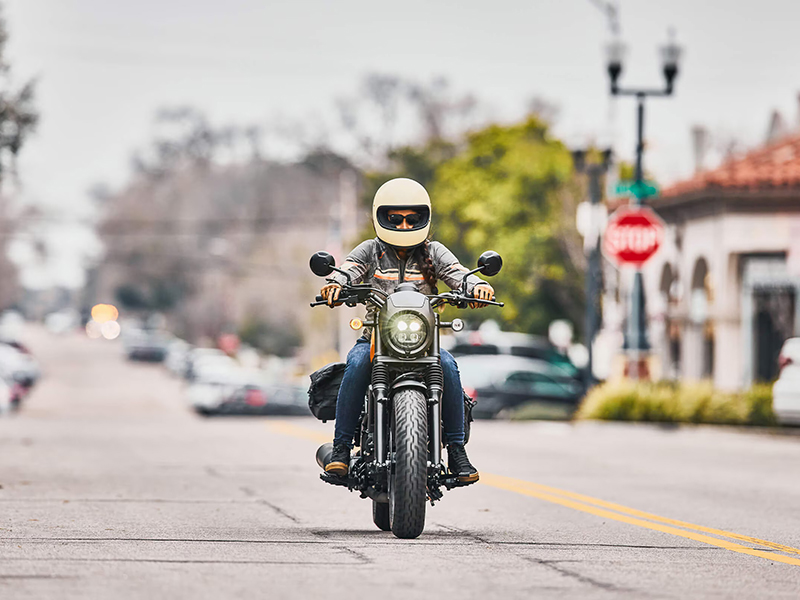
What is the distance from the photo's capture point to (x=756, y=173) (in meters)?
35.6

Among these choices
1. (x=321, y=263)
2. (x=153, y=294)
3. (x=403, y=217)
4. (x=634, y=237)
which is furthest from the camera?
(x=153, y=294)

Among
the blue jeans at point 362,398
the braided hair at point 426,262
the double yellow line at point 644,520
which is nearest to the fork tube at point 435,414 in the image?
the blue jeans at point 362,398

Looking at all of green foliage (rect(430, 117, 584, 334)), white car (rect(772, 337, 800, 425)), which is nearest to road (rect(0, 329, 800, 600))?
white car (rect(772, 337, 800, 425))

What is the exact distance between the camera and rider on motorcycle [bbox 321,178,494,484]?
9.70 meters

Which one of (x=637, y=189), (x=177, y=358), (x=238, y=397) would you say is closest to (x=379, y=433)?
(x=637, y=189)

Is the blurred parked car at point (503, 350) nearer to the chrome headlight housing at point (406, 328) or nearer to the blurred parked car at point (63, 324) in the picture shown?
the chrome headlight housing at point (406, 328)

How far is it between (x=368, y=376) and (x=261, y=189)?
98.9 metres

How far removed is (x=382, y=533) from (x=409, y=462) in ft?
3.53

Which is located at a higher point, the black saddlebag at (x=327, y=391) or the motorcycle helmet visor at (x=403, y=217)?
the motorcycle helmet visor at (x=403, y=217)

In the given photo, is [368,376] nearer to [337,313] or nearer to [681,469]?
[681,469]

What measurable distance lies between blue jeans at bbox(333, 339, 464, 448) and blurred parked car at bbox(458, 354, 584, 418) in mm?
24403

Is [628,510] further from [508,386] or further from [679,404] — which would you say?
[508,386]

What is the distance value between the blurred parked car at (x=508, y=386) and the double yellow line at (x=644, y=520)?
60.5 ft

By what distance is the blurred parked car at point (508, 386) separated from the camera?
34.9 meters
